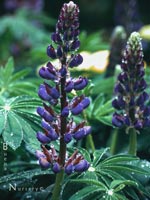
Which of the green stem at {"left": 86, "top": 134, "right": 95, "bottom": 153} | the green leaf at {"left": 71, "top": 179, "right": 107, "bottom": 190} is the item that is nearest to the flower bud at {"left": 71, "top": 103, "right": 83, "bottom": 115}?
the green leaf at {"left": 71, "top": 179, "right": 107, "bottom": 190}

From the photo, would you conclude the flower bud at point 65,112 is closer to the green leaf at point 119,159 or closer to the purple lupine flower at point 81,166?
the purple lupine flower at point 81,166

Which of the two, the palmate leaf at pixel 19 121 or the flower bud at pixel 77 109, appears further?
the palmate leaf at pixel 19 121

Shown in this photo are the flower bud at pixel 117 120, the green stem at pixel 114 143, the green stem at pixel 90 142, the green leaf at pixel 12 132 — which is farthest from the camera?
the green stem at pixel 114 143

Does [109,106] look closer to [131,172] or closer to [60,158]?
[131,172]

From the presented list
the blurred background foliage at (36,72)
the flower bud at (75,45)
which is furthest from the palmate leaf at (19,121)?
the flower bud at (75,45)

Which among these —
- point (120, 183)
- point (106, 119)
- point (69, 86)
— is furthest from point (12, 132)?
point (106, 119)

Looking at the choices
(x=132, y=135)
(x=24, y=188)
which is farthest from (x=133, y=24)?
(x=24, y=188)

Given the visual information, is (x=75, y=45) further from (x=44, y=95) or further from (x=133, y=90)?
(x=133, y=90)
